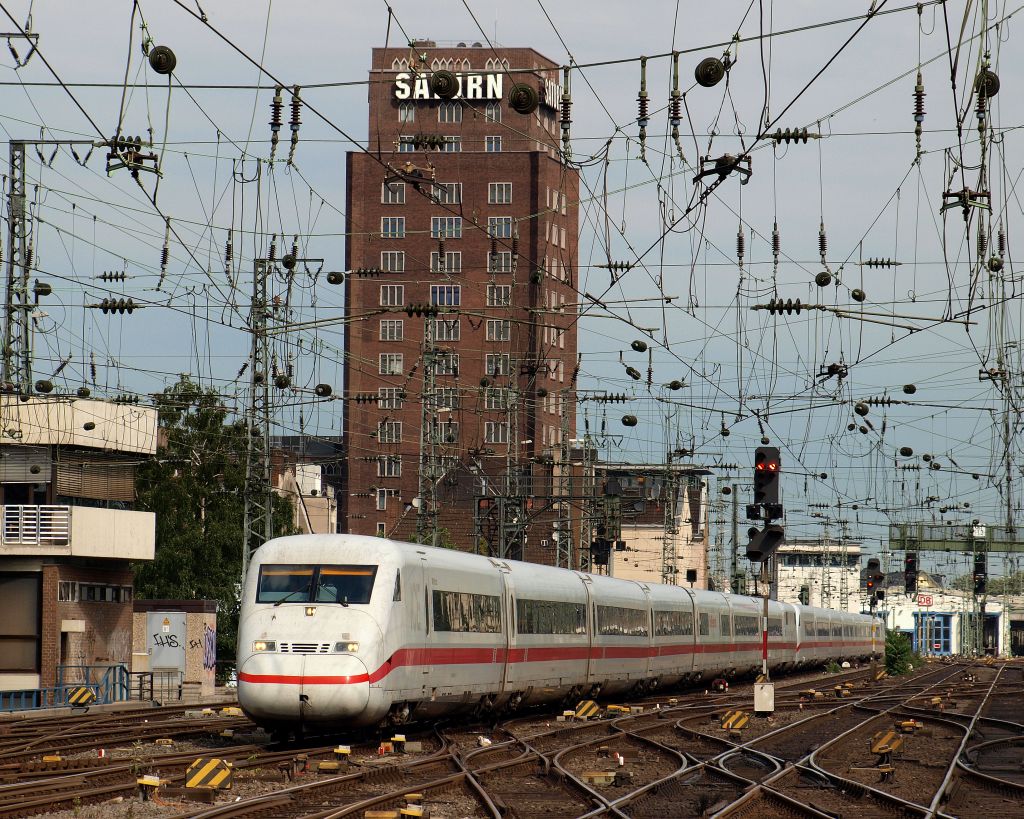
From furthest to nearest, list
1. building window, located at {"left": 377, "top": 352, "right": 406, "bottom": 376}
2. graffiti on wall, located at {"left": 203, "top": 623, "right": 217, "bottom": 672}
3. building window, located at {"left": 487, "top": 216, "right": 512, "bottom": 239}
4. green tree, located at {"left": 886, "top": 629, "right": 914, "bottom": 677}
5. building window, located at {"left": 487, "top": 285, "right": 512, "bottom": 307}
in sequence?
building window, located at {"left": 377, "top": 352, "right": 406, "bottom": 376} < building window, located at {"left": 487, "top": 216, "right": 512, "bottom": 239} < building window, located at {"left": 487, "top": 285, "right": 512, "bottom": 307} < green tree, located at {"left": 886, "top": 629, "right": 914, "bottom": 677} < graffiti on wall, located at {"left": 203, "top": 623, "right": 217, "bottom": 672}

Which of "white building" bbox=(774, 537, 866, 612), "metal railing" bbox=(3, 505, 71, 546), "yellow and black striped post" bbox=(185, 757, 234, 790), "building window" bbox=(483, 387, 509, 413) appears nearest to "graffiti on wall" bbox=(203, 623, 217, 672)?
"metal railing" bbox=(3, 505, 71, 546)

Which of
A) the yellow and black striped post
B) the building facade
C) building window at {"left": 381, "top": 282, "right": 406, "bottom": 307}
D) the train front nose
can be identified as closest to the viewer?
the yellow and black striped post

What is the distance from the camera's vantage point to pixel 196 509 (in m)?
78.2

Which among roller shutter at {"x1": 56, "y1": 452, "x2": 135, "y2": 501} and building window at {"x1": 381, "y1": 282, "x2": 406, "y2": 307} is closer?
roller shutter at {"x1": 56, "y1": 452, "x2": 135, "y2": 501}

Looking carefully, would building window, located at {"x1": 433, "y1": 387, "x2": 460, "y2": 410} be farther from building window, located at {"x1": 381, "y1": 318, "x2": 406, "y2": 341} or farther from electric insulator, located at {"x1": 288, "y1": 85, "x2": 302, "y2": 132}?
electric insulator, located at {"x1": 288, "y1": 85, "x2": 302, "y2": 132}

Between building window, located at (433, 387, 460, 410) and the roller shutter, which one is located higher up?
building window, located at (433, 387, 460, 410)

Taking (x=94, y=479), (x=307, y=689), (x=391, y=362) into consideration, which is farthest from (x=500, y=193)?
(x=307, y=689)

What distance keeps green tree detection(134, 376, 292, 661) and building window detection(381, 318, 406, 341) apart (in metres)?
36.9

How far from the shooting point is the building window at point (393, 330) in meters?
117

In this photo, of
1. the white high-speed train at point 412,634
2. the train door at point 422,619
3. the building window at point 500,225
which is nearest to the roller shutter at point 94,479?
the white high-speed train at point 412,634

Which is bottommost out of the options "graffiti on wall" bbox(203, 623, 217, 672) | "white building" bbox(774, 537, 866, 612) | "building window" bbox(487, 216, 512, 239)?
"white building" bbox(774, 537, 866, 612)

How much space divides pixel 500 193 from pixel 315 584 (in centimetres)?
9375

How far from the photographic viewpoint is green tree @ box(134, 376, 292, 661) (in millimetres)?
73938

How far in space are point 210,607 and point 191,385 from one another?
34886 mm
